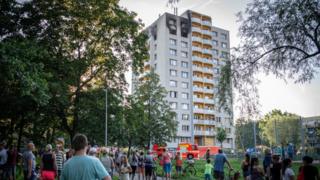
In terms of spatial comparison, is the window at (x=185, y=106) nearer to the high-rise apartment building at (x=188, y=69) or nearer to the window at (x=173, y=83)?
the high-rise apartment building at (x=188, y=69)

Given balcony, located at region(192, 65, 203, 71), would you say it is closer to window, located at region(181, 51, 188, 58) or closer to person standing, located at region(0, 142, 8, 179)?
window, located at region(181, 51, 188, 58)

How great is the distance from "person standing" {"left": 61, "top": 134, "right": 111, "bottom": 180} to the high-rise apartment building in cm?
7692

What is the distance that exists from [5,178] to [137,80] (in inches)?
1626

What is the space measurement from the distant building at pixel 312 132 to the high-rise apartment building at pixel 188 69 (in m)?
55.7

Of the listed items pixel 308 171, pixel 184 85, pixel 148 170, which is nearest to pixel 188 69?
A: pixel 184 85

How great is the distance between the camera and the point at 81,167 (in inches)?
187

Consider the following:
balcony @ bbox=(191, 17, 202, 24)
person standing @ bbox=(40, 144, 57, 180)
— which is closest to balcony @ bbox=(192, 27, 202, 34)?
balcony @ bbox=(191, 17, 202, 24)

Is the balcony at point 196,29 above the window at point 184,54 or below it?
above

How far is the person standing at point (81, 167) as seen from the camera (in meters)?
4.75

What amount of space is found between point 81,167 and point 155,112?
50.9m

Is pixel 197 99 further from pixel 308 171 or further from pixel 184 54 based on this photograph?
pixel 308 171

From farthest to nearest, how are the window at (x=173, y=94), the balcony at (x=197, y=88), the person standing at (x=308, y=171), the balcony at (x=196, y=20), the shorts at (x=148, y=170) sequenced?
the balcony at (x=196, y=20) < the balcony at (x=197, y=88) < the window at (x=173, y=94) < the shorts at (x=148, y=170) < the person standing at (x=308, y=171)

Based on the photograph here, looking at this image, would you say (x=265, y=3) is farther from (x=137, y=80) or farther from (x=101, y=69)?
(x=137, y=80)

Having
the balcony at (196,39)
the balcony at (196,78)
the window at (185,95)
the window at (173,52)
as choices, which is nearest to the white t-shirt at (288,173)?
the window at (185,95)
